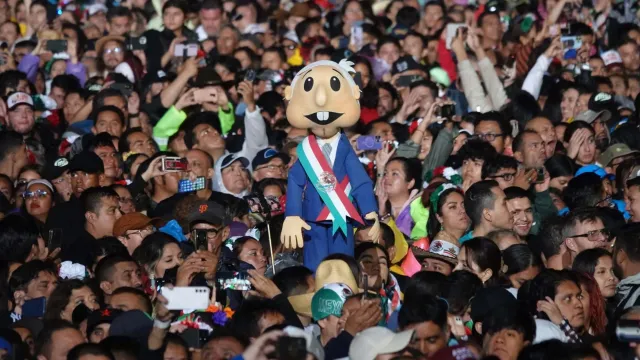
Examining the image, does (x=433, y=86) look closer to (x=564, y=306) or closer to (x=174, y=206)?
(x=174, y=206)

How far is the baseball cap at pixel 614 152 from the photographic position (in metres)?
13.0

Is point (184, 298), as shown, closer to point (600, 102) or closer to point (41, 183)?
point (41, 183)

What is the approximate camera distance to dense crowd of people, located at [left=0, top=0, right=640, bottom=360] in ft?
29.6

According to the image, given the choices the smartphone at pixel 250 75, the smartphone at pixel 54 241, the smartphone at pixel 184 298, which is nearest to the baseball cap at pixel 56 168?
the smartphone at pixel 54 241

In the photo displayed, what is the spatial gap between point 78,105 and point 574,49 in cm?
523

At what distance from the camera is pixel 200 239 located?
1062 cm

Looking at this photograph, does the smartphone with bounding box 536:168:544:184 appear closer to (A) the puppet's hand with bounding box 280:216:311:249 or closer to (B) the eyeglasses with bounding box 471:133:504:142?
Answer: (B) the eyeglasses with bounding box 471:133:504:142

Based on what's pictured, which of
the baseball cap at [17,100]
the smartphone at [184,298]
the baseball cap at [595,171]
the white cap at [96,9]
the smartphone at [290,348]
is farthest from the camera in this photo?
the white cap at [96,9]

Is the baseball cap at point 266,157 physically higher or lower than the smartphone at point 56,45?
lower

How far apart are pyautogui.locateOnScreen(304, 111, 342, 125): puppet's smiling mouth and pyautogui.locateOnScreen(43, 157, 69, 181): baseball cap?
3.37 m

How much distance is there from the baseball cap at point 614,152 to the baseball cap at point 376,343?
522 centimetres

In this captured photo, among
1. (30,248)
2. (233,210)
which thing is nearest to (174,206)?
(233,210)

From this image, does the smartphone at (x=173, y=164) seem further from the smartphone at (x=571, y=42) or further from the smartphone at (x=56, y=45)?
the smartphone at (x=571, y=42)

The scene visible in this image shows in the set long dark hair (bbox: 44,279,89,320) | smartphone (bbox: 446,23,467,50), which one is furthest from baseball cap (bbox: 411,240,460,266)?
smartphone (bbox: 446,23,467,50)
